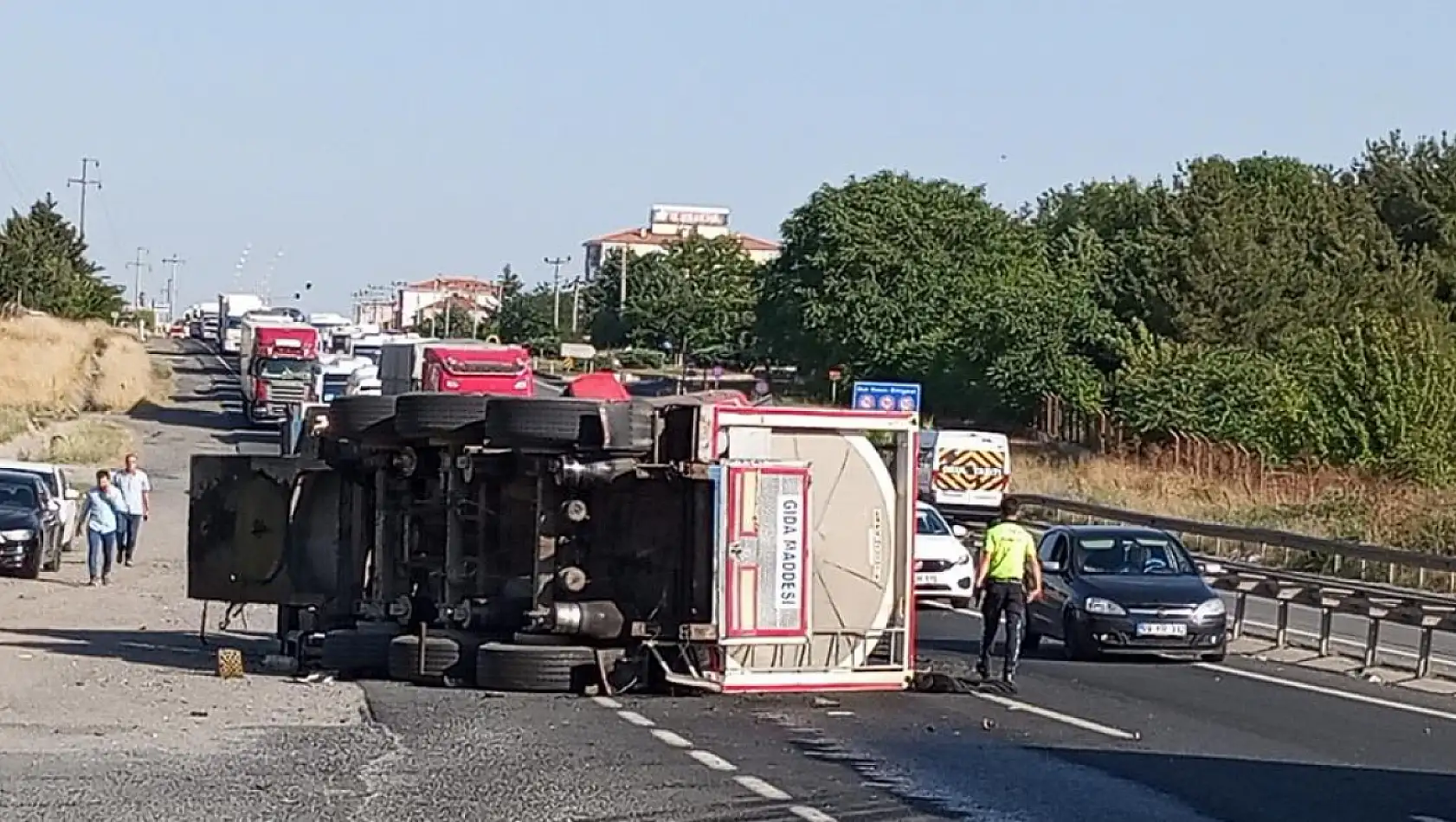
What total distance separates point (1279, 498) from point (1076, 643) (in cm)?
2718

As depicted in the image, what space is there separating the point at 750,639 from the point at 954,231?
82409mm

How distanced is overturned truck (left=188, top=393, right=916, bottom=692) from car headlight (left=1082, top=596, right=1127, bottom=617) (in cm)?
465

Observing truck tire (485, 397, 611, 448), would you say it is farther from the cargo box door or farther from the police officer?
the police officer

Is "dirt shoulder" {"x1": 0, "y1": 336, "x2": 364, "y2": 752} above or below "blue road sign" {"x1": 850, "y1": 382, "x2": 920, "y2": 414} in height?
below

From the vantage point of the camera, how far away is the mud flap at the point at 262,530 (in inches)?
806

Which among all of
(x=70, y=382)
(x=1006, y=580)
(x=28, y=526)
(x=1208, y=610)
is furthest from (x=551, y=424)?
(x=70, y=382)

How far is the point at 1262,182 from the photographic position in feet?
334

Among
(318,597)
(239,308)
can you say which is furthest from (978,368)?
(318,597)

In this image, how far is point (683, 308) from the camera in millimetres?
114750

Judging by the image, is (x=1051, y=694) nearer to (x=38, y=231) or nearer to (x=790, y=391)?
(x=790, y=391)

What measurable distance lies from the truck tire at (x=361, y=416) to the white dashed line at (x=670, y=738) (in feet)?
14.9

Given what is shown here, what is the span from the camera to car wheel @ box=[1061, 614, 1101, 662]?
75.7 ft

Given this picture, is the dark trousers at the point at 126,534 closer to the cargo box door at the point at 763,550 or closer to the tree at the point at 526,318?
the cargo box door at the point at 763,550

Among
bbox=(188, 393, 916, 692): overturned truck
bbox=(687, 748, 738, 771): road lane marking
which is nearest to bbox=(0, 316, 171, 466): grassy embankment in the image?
bbox=(188, 393, 916, 692): overturned truck
